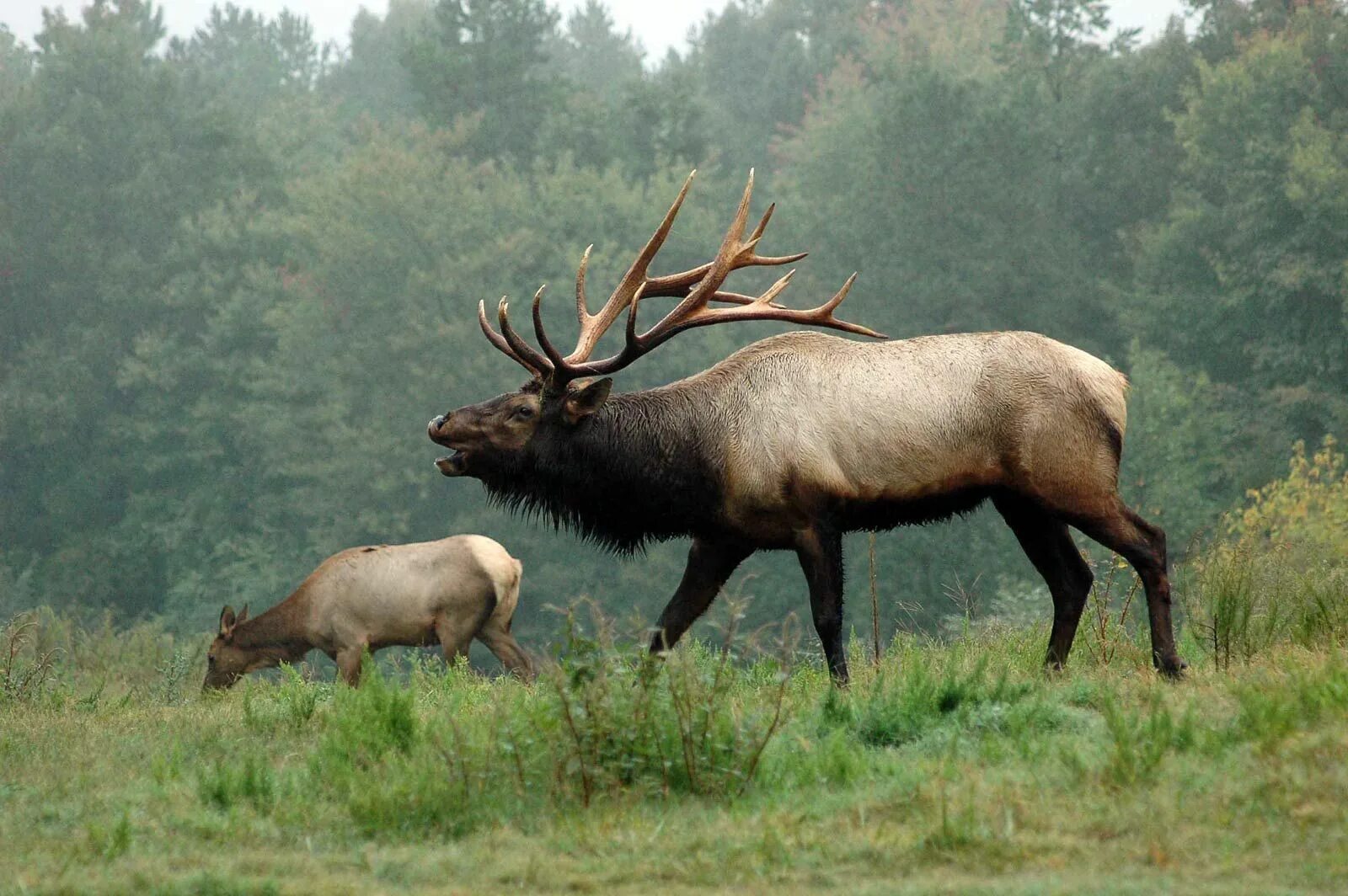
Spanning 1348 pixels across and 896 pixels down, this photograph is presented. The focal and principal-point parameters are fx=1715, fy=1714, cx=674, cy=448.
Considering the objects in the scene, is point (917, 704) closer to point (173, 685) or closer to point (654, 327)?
point (654, 327)

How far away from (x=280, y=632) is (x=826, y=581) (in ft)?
24.8

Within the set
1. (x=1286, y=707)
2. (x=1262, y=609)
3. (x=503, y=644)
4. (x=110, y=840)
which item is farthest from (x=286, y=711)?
(x=503, y=644)

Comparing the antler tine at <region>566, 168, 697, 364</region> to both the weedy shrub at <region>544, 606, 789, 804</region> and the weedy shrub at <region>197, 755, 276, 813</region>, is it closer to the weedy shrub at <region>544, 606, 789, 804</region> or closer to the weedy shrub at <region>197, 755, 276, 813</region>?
the weedy shrub at <region>544, 606, 789, 804</region>

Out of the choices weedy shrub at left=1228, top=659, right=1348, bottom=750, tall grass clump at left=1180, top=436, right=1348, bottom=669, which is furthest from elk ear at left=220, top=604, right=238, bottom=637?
weedy shrub at left=1228, top=659, right=1348, bottom=750

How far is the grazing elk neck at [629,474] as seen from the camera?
899 cm

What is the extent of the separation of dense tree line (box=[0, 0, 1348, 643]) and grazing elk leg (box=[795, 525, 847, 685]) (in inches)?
1046

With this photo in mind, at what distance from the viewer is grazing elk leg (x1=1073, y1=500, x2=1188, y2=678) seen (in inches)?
330

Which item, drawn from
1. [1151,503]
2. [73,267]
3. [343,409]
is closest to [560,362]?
[1151,503]

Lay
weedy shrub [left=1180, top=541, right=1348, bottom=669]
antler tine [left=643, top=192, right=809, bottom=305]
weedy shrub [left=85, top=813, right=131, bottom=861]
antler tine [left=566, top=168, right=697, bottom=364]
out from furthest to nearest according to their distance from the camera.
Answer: antler tine [left=643, top=192, right=809, bottom=305], antler tine [left=566, top=168, right=697, bottom=364], weedy shrub [left=1180, top=541, right=1348, bottom=669], weedy shrub [left=85, top=813, right=131, bottom=861]

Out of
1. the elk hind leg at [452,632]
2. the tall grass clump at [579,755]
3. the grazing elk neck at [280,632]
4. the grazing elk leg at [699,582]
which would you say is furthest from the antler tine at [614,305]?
the grazing elk neck at [280,632]

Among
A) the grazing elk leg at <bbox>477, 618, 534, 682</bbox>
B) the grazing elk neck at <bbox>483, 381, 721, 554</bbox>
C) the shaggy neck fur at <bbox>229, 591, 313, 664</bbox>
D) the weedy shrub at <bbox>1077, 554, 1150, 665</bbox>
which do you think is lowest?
the grazing elk leg at <bbox>477, 618, 534, 682</bbox>

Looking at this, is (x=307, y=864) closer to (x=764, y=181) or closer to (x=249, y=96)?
(x=764, y=181)

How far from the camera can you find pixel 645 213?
47625 millimetres

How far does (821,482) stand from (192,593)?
36888 mm
